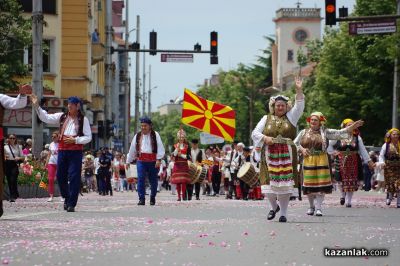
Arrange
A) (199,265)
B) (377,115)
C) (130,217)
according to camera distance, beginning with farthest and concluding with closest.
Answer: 1. (377,115)
2. (130,217)
3. (199,265)

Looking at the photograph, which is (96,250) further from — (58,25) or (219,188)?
(58,25)

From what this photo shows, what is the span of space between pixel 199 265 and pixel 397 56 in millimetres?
43994

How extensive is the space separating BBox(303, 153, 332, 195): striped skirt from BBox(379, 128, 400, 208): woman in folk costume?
497 cm

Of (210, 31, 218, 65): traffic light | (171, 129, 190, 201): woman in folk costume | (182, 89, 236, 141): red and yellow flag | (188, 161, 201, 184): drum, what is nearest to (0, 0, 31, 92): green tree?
(182, 89, 236, 141): red and yellow flag

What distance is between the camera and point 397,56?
53312 millimetres

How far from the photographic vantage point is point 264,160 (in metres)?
18.3

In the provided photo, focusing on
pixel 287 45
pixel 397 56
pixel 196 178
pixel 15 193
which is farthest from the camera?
pixel 287 45

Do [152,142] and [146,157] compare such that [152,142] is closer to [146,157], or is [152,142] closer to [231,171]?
[146,157]

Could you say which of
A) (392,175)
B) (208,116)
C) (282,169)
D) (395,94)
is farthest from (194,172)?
(395,94)

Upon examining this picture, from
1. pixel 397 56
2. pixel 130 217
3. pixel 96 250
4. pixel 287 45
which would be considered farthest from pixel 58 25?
pixel 287 45

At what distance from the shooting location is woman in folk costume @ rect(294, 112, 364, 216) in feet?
69.3

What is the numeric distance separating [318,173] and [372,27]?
51.1 ft

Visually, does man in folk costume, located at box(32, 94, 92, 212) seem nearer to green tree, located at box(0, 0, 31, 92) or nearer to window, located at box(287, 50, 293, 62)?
green tree, located at box(0, 0, 31, 92)

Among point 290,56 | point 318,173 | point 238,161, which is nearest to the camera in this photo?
point 318,173
